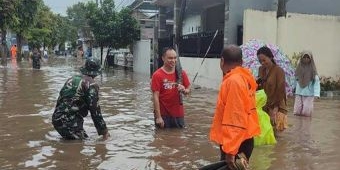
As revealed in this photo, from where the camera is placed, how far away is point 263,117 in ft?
24.8

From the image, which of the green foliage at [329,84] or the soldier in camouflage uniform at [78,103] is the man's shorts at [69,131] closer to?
the soldier in camouflage uniform at [78,103]

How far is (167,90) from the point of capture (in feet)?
27.2

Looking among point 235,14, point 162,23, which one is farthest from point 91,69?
point 162,23

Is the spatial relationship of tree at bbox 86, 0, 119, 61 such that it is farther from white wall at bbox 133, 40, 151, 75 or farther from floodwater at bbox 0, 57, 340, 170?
floodwater at bbox 0, 57, 340, 170

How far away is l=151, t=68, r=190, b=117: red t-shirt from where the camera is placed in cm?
825

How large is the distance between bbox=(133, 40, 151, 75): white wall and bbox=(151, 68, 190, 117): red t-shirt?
831 inches

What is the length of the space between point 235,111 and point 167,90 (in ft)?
13.9

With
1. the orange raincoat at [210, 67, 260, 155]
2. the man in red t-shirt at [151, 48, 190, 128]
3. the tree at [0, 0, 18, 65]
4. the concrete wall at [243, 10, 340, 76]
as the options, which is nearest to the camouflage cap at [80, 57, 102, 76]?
the man in red t-shirt at [151, 48, 190, 128]

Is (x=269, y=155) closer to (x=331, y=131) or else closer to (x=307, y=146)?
(x=307, y=146)

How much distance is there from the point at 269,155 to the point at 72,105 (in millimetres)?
3007

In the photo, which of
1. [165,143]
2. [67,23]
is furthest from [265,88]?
[67,23]

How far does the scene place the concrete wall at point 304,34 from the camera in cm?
1638

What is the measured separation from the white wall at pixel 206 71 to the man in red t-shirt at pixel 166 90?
31.2 ft

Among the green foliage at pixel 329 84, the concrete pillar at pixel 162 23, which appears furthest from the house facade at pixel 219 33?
the green foliage at pixel 329 84
